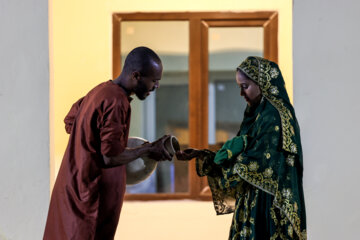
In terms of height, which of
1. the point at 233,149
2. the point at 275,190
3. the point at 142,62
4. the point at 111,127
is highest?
the point at 142,62

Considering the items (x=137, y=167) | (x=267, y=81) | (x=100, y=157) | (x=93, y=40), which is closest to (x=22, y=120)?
(x=137, y=167)

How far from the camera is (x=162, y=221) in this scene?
5250 millimetres

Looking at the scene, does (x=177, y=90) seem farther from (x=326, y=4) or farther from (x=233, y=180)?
(x=233, y=180)

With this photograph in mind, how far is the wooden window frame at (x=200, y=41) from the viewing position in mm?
5617

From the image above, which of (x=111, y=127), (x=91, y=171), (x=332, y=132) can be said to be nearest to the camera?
(x=111, y=127)

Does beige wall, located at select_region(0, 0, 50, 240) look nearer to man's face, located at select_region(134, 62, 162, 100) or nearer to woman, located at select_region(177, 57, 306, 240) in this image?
man's face, located at select_region(134, 62, 162, 100)

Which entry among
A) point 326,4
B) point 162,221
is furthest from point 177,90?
point 326,4

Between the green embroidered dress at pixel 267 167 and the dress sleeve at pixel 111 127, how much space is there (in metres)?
0.66

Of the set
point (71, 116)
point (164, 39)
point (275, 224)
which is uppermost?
point (164, 39)

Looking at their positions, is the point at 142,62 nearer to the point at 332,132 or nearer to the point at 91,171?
the point at 91,171

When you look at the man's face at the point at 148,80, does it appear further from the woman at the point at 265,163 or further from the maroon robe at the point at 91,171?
the woman at the point at 265,163

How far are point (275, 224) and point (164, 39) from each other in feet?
9.85

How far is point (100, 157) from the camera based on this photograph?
307cm

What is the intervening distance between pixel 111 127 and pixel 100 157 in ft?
0.78
